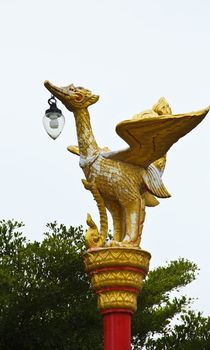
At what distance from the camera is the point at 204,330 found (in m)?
14.6

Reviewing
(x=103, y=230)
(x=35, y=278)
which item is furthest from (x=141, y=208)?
(x=35, y=278)

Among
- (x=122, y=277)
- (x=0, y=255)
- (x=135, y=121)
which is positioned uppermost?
(x=0, y=255)

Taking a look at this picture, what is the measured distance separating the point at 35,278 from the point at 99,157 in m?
6.10

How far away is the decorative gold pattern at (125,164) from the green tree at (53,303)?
5.46 m

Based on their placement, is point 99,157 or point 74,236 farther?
point 74,236

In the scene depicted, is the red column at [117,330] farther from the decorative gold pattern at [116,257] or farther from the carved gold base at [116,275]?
the decorative gold pattern at [116,257]

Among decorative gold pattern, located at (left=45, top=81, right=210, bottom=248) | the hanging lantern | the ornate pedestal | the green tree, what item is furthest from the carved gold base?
the green tree

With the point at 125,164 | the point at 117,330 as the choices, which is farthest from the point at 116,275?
the point at 125,164

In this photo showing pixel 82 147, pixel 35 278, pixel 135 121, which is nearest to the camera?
pixel 135 121

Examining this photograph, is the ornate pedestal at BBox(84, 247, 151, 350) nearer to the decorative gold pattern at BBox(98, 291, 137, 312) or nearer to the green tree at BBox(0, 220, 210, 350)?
the decorative gold pattern at BBox(98, 291, 137, 312)

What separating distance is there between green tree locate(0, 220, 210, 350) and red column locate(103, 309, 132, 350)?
5.86 meters

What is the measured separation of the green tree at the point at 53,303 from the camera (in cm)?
1409

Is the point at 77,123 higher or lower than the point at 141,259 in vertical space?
higher

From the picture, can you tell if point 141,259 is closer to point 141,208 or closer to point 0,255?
point 141,208
